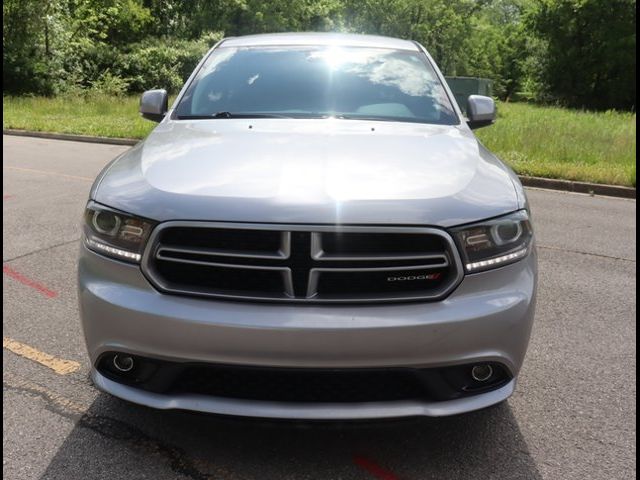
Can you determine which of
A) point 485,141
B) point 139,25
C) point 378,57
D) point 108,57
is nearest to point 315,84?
point 378,57

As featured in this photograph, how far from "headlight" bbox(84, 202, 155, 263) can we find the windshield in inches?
49.3

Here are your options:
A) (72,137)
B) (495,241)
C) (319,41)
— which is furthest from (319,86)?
(72,137)

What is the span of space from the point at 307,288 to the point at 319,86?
1.84 meters

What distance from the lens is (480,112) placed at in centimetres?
390

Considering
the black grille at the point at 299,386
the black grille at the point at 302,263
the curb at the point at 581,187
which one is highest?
the black grille at the point at 302,263

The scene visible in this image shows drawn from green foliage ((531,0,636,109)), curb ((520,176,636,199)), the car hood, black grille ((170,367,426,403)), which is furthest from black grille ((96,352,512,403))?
green foliage ((531,0,636,109))

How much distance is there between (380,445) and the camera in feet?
8.16

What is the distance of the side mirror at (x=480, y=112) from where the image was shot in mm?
3902

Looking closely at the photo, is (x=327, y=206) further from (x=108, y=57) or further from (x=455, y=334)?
(x=108, y=57)

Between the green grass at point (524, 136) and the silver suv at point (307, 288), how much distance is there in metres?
8.14

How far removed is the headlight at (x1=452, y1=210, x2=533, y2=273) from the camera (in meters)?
2.18

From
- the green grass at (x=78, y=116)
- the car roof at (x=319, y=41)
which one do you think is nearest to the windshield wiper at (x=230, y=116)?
the car roof at (x=319, y=41)

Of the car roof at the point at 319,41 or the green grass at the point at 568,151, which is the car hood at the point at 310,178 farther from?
the green grass at the point at 568,151

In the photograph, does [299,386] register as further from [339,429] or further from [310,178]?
[310,178]
